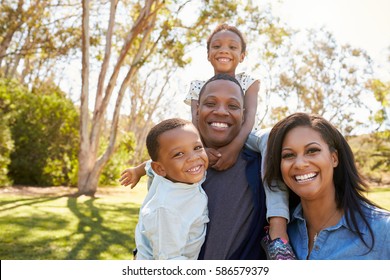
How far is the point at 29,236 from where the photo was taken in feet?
21.7

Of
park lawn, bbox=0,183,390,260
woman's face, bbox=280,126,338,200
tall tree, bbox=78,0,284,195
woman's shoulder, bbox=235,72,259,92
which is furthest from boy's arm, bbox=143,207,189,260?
tall tree, bbox=78,0,284,195

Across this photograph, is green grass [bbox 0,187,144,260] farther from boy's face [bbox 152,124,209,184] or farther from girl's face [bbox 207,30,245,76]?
boy's face [bbox 152,124,209,184]

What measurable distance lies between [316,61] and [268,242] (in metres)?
28.1

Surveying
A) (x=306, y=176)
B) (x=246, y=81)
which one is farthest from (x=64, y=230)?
(x=306, y=176)

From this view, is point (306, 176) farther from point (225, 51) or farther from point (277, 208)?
point (225, 51)

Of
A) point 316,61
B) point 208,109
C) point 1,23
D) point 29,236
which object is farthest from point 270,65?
point 208,109

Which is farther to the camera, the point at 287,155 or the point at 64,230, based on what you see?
the point at 64,230

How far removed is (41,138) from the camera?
1423cm

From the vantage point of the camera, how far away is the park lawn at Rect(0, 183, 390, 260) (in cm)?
592

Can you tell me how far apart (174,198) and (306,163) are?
0.66 m

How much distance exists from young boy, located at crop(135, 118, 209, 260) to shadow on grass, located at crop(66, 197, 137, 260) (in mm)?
3978

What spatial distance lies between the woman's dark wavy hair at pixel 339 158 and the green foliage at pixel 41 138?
1281 centimetres
